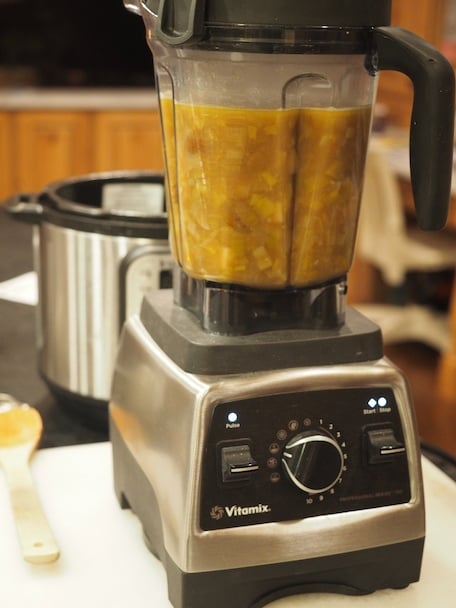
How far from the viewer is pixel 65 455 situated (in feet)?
3.01

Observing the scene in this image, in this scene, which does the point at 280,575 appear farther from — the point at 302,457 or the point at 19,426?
the point at 19,426

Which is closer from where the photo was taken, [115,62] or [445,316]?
[445,316]

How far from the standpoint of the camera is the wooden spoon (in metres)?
0.73

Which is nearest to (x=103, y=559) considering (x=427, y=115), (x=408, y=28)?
(x=427, y=115)

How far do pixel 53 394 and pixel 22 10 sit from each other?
Result: 382 centimetres

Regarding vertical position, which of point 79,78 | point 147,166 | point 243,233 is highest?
point 243,233

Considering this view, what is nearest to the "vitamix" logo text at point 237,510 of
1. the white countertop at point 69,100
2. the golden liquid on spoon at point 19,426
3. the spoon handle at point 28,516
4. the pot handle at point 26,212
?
the spoon handle at point 28,516

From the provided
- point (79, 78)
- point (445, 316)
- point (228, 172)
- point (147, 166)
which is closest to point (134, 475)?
point (228, 172)

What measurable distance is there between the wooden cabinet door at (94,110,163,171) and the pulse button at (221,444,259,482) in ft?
11.7

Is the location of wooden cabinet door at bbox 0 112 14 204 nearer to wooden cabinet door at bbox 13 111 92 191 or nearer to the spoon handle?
wooden cabinet door at bbox 13 111 92 191

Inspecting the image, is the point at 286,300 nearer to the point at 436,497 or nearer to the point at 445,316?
the point at 436,497

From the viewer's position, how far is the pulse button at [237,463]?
2.08 feet

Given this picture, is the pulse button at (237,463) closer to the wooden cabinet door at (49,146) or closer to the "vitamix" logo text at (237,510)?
the "vitamix" logo text at (237,510)

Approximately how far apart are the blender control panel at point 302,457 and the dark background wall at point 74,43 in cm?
398
